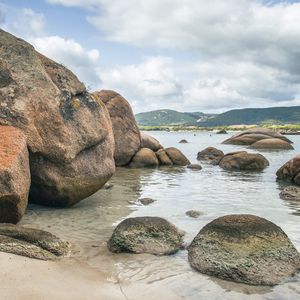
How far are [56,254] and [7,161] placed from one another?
2.96 metres

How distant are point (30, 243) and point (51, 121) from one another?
16.5ft

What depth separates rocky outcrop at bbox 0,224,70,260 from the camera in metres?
8.19

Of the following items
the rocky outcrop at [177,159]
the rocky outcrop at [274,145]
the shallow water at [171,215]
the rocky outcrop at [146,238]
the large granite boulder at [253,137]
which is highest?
the large granite boulder at [253,137]

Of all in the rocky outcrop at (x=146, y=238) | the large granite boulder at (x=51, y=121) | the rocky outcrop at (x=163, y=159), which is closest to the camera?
the rocky outcrop at (x=146, y=238)

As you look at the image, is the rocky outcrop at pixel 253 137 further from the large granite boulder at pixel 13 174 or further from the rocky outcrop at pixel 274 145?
the large granite boulder at pixel 13 174

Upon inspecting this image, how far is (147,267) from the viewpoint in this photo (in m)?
8.70

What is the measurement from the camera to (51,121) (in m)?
12.7

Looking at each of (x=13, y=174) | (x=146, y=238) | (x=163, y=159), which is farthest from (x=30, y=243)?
(x=163, y=159)

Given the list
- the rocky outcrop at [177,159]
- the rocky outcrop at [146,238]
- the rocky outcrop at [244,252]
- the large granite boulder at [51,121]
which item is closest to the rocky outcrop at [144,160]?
Answer: the rocky outcrop at [177,159]

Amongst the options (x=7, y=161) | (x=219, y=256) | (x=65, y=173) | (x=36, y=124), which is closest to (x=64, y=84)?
(x=36, y=124)

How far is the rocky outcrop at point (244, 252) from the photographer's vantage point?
8062 millimetres

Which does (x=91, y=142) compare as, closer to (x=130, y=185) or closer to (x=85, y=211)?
(x=85, y=211)

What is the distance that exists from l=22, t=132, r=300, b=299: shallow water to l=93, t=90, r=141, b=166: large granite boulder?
8.48ft

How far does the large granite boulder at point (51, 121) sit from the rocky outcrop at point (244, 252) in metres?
5.45
